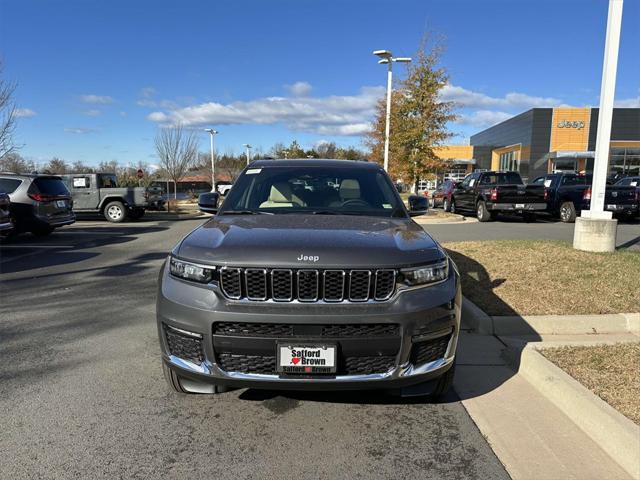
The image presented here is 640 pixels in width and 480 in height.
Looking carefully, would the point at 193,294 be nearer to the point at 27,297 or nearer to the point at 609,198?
the point at 27,297

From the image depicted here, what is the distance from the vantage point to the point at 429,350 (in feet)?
9.58

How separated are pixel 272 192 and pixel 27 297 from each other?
4038 mm

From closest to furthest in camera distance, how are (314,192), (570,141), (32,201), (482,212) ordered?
(314,192) → (32,201) → (482,212) → (570,141)

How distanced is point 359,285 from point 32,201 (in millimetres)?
11656

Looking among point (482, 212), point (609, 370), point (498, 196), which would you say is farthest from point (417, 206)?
point (482, 212)

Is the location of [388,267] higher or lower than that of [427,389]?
higher

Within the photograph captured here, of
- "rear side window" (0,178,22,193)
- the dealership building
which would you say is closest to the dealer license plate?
"rear side window" (0,178,22,193)

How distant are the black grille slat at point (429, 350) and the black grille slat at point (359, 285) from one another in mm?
420

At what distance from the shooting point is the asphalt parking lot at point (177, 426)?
2676mm

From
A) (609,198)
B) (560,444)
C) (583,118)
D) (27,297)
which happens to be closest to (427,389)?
(560,444)

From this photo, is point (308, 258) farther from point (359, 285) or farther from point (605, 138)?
point (605, 138)

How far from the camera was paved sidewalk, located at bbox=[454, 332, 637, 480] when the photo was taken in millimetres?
2682

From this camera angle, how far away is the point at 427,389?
3.16 metres

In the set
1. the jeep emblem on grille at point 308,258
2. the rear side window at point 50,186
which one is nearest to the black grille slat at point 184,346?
the jeep emblem on grille at point 308,258
